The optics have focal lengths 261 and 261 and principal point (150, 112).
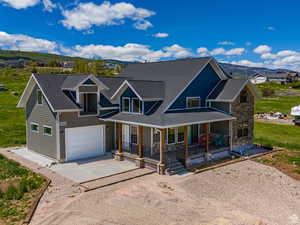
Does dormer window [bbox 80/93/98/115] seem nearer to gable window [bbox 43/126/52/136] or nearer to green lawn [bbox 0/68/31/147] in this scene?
gable window [bbox 43/126/52/136]

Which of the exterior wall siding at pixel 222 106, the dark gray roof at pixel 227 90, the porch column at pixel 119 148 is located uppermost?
the dark gray roof at pixel 227 90

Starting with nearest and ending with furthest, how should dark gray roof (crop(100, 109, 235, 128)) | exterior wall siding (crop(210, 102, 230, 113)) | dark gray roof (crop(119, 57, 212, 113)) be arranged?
dark gray roof (crop(100, 109, 235, 128)) → dark gray roof (crop(119, 57, 212, 113)) → exterior wall siding (crop(210, 102, 230, 113))

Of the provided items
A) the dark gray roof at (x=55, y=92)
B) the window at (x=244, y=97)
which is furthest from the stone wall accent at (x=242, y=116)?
the dark gray roof at (x=55, y=92)

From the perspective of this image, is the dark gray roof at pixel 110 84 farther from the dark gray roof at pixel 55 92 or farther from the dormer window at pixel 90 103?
the dark gray roof at pixel 55 92

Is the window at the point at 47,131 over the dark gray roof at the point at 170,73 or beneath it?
beneath

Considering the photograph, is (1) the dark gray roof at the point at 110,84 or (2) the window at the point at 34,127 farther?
(1) the dark gray roof at the point at 110,84

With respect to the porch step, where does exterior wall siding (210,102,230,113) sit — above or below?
above

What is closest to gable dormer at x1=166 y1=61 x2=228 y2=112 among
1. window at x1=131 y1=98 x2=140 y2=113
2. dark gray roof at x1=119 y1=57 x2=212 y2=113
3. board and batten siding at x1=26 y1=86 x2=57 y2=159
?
dark gray roof at x1=119 y1=57 x2=212 y2=113
